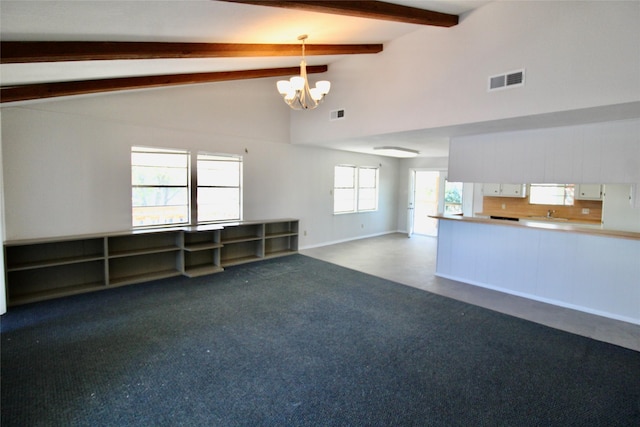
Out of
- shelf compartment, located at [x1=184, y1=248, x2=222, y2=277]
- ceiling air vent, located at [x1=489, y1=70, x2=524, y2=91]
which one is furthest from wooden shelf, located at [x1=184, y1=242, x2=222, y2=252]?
ceiling air vent, located at [x1=489, y1=70, x2=524, y2=91]

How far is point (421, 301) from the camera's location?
427 cm

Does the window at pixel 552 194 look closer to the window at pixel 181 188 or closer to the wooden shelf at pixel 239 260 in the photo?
the wooden shelf at pixel 239 260

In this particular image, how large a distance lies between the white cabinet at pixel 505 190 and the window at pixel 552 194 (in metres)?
0.20

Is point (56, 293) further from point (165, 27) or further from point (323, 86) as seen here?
point (323, 86)

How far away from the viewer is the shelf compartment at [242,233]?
6.07m

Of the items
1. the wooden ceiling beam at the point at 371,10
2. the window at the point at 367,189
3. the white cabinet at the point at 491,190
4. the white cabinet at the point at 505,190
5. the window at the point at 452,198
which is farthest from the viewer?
the window at the point at 367,189

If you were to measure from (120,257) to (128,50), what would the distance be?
3.31 meters

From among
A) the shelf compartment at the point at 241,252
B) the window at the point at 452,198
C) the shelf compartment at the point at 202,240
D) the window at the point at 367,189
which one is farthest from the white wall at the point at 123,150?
the window at the point at 452,198

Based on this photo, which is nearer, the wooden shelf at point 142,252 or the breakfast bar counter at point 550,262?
the breakfast bar counter at point 550,262

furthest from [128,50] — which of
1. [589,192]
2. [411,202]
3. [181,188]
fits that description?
[411,202]

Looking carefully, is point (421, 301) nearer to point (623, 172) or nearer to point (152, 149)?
point (623, 172)

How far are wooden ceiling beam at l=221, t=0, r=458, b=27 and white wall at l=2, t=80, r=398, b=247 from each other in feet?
11.4

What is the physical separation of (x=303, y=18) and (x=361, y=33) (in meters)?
1.31

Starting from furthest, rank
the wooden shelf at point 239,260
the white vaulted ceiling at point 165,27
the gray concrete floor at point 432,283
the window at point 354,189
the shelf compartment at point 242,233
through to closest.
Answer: the window at point 354,189, the shelf compartment at point 242,233, the wooden shelf at point 239,260, the gray concrete floor at point 432,283, the white vaulted ceiling at point 165,27
